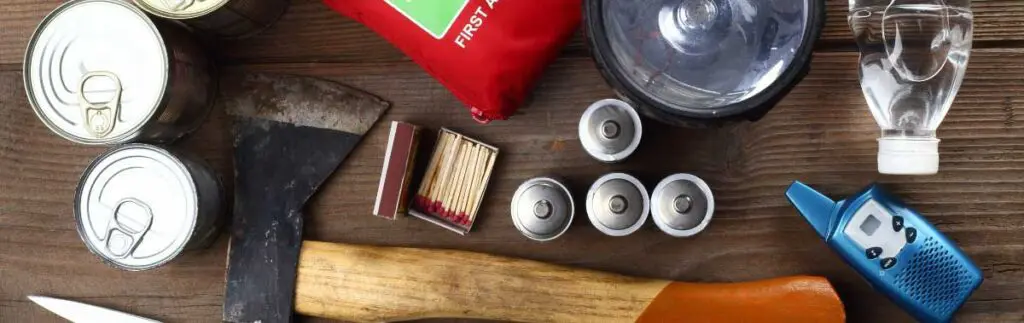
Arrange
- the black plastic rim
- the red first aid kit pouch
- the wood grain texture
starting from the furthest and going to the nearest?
the wood grain texture < the red first aid kit pouch < the black plastic rim

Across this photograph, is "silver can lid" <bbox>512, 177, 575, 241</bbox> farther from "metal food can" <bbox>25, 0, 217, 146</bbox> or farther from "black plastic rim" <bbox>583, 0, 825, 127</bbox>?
"metal food can" <bbox>25, 0, 217, 146</bbox>

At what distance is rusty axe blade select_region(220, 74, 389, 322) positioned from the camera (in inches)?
29.6

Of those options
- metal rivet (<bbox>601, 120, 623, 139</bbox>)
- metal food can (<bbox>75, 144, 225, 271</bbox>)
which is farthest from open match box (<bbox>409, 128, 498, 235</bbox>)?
metal food can (<bbox>75, 144, 225, 271</bbox>)

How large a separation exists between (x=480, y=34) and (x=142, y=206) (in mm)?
388

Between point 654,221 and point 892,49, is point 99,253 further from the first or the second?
point 892,49

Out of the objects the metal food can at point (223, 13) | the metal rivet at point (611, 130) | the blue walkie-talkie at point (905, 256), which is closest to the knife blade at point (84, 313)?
the metal food can at point (223, 13)

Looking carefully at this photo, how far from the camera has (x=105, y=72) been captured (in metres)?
0.69

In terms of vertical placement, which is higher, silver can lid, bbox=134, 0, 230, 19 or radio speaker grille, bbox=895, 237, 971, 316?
silver can lid, bbox=134, 0, 230, 19

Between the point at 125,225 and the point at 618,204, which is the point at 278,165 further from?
the point at 618,204

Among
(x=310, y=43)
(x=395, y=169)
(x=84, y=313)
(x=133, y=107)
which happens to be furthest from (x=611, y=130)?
(x=84, y=313)

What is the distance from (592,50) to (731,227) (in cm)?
28

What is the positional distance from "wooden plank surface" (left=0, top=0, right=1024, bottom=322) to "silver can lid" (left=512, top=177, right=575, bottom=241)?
44 mm

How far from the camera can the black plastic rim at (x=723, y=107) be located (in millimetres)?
557

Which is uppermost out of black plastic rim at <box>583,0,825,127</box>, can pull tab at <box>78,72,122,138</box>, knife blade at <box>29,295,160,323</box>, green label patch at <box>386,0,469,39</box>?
green label patch at <box>386,0,469,39</box>
